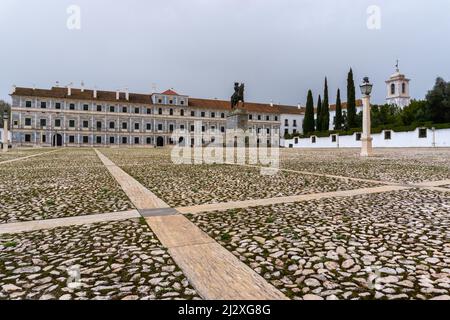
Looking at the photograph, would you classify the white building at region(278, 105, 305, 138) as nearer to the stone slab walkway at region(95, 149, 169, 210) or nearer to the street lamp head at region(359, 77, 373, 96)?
the street lamp head at region(359, 77, 373, 96)

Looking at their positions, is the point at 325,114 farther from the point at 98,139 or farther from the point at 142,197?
the point at 142,197

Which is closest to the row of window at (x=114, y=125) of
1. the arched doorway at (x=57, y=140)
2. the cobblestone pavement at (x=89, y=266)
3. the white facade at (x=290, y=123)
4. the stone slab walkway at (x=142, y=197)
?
the arched doorway at (x=57, y=140)

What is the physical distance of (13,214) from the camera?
4133mm

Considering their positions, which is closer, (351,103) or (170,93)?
(351,103)

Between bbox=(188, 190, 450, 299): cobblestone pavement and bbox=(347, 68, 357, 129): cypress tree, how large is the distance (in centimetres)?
4461

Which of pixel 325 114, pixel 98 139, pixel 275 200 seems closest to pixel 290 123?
pixel 325 114

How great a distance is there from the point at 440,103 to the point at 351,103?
1230 cm

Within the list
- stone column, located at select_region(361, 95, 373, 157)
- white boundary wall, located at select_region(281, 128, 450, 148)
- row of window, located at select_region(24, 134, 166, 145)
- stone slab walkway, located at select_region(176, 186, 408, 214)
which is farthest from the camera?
row of window, located at select_region(24, 134, 166, 145)

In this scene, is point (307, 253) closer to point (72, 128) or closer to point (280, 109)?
point (72, 128)

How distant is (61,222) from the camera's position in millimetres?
3697

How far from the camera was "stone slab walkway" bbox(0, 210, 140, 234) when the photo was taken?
11.3 ft

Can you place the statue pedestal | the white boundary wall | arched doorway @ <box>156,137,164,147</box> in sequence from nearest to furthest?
the statue pedestal
the white boundary wall
arched doorway @ <box>156,137,164,147</box>

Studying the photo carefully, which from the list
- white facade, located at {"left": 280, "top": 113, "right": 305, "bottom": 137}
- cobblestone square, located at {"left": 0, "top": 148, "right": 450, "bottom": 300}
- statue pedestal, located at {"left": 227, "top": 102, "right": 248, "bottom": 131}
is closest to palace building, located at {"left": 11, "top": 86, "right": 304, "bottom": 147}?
white facade, located at {"left": 280, "top": 113, "right": 305, "bottom": 137}
